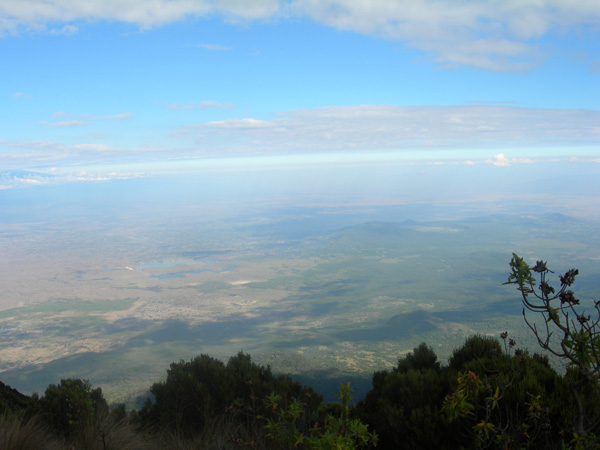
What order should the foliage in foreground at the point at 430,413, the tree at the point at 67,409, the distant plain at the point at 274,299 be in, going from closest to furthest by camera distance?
the foliage in foreground at the point at 430,413 → the tree at the point at 67,409 → the distant plain at the point at 274,299

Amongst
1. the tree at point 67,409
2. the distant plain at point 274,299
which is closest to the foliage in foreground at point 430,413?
the tree at point 67,409

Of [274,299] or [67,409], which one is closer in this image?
[67,409]

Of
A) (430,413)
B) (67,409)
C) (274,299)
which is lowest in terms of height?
(274,299)

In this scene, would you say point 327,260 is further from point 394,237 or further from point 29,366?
point 29,366

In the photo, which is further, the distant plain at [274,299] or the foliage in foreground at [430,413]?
the distant plain at [274,299]

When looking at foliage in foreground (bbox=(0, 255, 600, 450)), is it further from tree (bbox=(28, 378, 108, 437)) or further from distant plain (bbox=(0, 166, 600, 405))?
distant plain (bbox=(0, 166, 600, 405))

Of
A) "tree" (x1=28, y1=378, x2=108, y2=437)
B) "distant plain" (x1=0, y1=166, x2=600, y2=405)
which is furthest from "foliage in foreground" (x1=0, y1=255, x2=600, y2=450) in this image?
"distant plain" (x1=0, y1=166, x2=600, y2=405)

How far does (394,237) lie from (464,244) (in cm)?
2883

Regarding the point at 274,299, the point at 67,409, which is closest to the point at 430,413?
the point at 67,409

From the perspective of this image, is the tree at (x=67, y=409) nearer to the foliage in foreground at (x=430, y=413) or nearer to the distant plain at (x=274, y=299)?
the foliage in foreground at (x=430, y=413)

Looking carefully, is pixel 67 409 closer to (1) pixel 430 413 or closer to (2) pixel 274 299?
(1) pixel 430 413

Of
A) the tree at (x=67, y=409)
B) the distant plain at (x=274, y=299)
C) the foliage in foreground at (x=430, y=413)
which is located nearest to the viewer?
the foliage in foreground at (x=430, y=413)

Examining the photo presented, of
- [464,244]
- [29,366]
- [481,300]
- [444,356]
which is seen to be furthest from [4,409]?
[464,244]

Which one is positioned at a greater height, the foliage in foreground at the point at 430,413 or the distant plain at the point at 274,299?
the foliage in foreground at the point at 430,413
